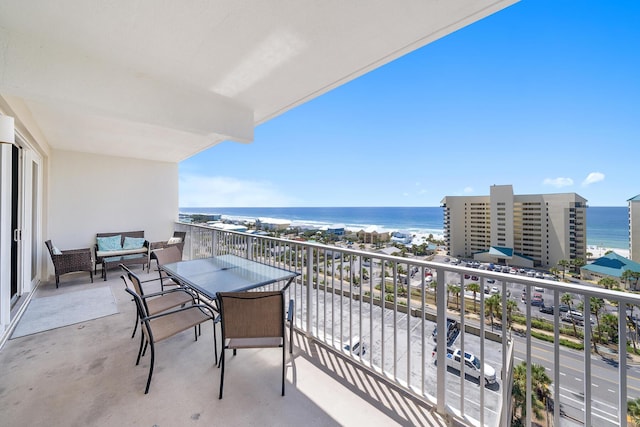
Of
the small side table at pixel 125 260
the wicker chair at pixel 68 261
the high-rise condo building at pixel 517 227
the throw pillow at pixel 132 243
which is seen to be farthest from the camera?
the high-rise condo building at pixel 517 227

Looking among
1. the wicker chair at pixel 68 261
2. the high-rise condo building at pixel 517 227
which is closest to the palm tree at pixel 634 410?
the wicker chair at pixel 68 261

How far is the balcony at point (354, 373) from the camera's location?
1316mm

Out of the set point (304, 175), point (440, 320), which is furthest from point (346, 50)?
point (304, 175)

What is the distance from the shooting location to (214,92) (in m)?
3.12

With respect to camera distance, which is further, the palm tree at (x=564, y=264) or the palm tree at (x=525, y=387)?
the palm tree at (x=564, y=264)

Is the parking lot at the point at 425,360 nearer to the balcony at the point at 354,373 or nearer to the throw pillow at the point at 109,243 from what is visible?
the balcony at the point at 354,373

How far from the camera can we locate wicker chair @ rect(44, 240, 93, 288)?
14.5ft

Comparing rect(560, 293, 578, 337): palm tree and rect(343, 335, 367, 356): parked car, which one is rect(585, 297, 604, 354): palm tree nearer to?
rect(560, 293, 578, 337): palm tree

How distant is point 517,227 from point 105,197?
14149mm

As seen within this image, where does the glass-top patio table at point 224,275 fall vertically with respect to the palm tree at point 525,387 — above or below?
above

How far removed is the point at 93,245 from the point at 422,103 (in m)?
22.4

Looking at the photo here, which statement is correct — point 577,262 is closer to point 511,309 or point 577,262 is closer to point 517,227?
point 517,227

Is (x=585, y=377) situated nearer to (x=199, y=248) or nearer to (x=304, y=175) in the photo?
(x=199, y=248)

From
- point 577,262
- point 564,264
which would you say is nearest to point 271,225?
point 564,264
